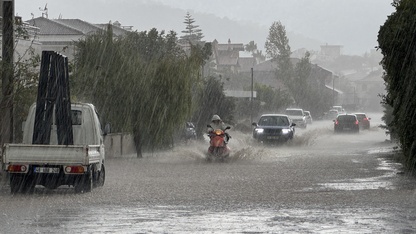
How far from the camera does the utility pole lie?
2316cm

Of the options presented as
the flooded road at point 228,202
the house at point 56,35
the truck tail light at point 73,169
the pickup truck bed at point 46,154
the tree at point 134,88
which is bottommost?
the flooded road at point 228,202

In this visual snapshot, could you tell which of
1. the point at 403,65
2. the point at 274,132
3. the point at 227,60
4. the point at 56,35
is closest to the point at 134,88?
the point at 274,132

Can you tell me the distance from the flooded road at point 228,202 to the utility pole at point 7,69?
6.37 ft

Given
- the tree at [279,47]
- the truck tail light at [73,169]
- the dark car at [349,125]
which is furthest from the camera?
the tree at [279,47]

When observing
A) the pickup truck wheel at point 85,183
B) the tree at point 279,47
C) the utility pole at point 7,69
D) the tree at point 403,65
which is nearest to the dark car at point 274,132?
the tree at point 403,65

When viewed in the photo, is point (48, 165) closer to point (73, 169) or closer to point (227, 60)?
point (73, 169)

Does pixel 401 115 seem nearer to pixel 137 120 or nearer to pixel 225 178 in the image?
pixel 225 178

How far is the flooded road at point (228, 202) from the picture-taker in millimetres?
13750

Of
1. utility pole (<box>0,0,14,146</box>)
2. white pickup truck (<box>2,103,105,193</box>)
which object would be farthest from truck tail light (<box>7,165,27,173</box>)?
utility pole (<box>0,0,14,146</box>)

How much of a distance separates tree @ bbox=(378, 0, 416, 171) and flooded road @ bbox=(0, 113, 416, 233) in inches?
43.4

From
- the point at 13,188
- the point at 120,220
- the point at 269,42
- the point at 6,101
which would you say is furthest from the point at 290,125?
the point at 269,42

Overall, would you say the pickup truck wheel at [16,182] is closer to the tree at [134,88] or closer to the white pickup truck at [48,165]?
the white pickup truck at [48,165]

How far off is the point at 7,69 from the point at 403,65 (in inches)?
357

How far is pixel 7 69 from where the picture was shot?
76.3 ft
